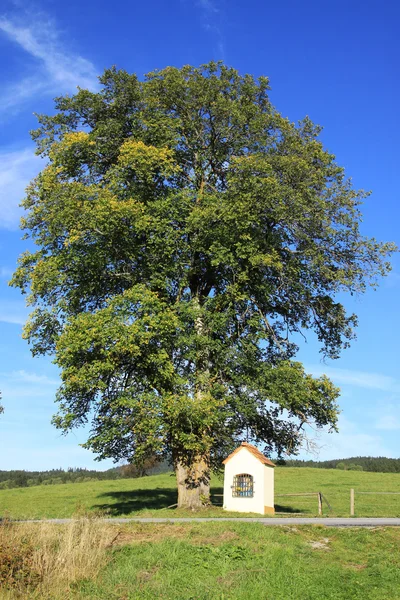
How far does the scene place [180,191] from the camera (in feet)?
84.8

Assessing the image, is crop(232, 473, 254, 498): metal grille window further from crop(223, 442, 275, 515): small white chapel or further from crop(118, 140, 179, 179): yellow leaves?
crop(118, 140, 179, 179): yellow leaves

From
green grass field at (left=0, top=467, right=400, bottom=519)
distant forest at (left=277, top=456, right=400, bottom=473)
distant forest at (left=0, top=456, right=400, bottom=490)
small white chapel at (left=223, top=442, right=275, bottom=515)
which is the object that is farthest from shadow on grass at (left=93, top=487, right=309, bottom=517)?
distant forest at (left=277, top=456, right=400, bottom=473)

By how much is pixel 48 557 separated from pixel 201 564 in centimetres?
331

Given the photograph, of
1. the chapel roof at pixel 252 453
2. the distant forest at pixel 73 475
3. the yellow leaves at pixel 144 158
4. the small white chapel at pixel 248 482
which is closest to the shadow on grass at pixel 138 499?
the distant forest at pixel 73 475

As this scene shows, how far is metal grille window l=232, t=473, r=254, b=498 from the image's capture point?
23.4 meters

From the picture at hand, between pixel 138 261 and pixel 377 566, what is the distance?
631 inches

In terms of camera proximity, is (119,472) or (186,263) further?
(119,472)

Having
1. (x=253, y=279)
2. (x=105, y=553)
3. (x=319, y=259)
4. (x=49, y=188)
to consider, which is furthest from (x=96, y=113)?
(x=105, y=553)

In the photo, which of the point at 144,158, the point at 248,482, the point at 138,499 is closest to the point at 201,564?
the point at 248,482

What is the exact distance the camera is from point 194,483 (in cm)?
2428

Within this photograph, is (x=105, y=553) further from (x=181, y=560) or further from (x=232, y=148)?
(x=232, y=148)

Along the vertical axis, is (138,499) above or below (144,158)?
below

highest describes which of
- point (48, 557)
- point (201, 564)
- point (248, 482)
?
point (248, 482)

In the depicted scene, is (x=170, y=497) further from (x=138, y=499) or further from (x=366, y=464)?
(x=366, y=464)
